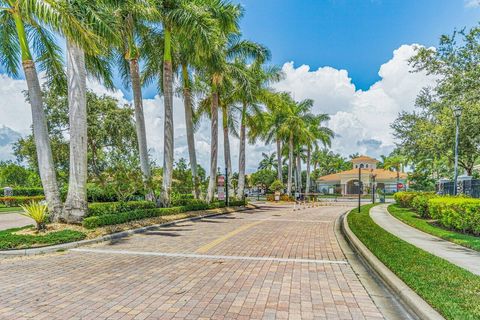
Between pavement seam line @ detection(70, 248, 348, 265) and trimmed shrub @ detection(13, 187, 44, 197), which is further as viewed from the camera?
trimmed shrub @ detection(13, 187, 44, 197)

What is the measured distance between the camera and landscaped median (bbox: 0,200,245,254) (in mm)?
8922

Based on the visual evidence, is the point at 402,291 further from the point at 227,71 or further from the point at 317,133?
the point at 317,133

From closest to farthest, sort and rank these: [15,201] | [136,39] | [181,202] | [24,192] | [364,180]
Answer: [136,39], [181,202], [15,201], [24,192], [364,180]

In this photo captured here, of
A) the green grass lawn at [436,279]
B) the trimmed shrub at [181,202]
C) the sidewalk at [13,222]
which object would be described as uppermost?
Result: the trimmed shrub at [181,202]

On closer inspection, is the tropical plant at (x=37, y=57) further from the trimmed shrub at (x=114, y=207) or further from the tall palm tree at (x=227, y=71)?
the tall palm tree at (x=227, y=71)

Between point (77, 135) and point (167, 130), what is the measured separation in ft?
23.6

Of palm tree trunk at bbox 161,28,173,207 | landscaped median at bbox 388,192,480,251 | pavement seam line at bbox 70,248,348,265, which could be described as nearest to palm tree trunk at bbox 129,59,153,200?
palm tree trunk at bbox 161,28,173,207

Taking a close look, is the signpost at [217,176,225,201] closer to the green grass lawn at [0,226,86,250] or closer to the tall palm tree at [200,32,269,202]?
the tall palm tree at [200,32,269,202]

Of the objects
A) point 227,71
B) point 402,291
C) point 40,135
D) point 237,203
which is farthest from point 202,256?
point 237,203

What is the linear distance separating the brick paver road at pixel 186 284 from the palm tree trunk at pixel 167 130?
8187 millimetres

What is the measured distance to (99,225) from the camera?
11305 mm

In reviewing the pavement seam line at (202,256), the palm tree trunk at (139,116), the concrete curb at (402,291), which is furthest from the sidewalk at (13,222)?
the concrete curb at (402,291)

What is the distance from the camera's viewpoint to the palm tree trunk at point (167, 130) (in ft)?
58.4

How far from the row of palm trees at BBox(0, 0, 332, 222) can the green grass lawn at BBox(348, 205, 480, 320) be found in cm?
938
